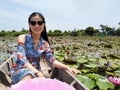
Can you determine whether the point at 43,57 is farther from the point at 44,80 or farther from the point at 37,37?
the point at 44,80

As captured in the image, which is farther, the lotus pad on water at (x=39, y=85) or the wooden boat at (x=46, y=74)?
the wooden boat at (x=46, y=74)

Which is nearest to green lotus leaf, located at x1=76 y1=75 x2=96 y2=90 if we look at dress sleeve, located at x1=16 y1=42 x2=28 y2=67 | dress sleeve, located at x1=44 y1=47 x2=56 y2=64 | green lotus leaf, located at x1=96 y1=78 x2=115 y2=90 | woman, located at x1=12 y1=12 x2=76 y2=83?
green lotus leaf, located at x1=96 y1=78 x2=115 y2=90

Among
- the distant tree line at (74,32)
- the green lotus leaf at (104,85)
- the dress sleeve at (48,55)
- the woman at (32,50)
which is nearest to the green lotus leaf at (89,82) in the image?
the green lotus leaf at (104,85)

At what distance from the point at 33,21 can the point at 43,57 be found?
1.92 feet

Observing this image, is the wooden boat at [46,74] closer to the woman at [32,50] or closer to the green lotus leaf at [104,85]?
the woman at [32,50]

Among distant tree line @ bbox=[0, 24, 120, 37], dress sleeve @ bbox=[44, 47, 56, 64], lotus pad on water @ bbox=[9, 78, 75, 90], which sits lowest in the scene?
distant tree line @ bbox=[0, 24, 120, 37]

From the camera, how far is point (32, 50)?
3.07 meters

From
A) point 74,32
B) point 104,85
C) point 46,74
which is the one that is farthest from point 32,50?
point 74,32

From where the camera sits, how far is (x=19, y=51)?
2.85 metres

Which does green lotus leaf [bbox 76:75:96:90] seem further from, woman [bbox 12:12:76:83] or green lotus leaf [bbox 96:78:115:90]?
woman [bbox 12:12:76:83]

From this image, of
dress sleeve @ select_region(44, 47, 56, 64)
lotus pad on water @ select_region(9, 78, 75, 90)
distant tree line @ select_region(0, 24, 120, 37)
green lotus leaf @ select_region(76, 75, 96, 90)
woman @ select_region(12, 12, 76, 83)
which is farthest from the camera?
distant tree line @ select_region(0, 24, 120, 37)

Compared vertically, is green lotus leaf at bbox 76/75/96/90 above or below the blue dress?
below

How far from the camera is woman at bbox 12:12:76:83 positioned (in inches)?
105

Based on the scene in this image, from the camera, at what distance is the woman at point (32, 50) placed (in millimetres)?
2668
